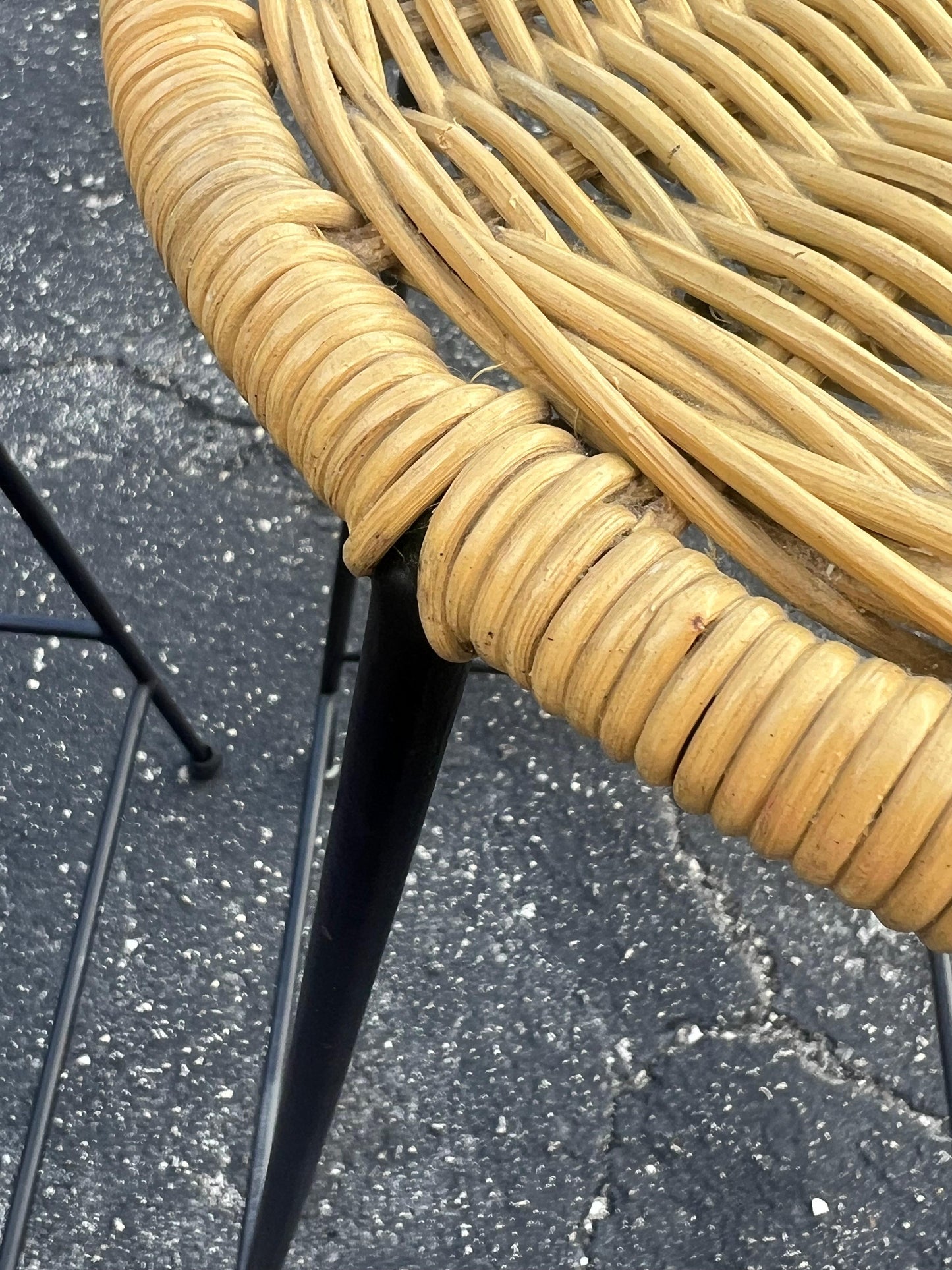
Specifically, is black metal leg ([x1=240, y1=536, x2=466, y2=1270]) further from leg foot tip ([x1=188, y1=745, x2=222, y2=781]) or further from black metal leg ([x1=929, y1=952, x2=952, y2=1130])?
leg foot tip ([x1=188, y1=745, x2=222, y2=781])

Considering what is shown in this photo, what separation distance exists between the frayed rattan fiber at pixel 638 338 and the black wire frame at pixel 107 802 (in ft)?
1.10

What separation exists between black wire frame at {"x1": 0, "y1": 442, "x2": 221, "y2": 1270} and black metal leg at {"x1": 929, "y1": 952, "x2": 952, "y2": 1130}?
511 mm

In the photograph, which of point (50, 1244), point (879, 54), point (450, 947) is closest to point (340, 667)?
point (450, 947)

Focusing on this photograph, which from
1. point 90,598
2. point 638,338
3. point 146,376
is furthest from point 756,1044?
point 146,376

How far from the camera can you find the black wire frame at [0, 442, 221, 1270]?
0.67m

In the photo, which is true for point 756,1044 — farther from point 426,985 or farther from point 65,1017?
point 65,1017

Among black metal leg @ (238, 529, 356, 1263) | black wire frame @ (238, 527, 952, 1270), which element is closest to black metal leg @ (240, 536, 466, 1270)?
black wire frame @ (238, 527, 952, 1270)

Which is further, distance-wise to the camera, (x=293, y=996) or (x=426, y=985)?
(x=426, y=985)

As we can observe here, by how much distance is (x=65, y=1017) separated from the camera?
2.36 feet

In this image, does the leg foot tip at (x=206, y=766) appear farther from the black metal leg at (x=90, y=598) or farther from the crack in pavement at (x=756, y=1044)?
the crack in pavement at (x=756, y=1044)

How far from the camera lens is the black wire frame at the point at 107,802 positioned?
2.21 feet

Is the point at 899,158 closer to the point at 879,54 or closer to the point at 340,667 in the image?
the point at 879,54

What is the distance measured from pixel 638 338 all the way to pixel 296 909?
0.53 meters

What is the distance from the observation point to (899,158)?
0.41 m
